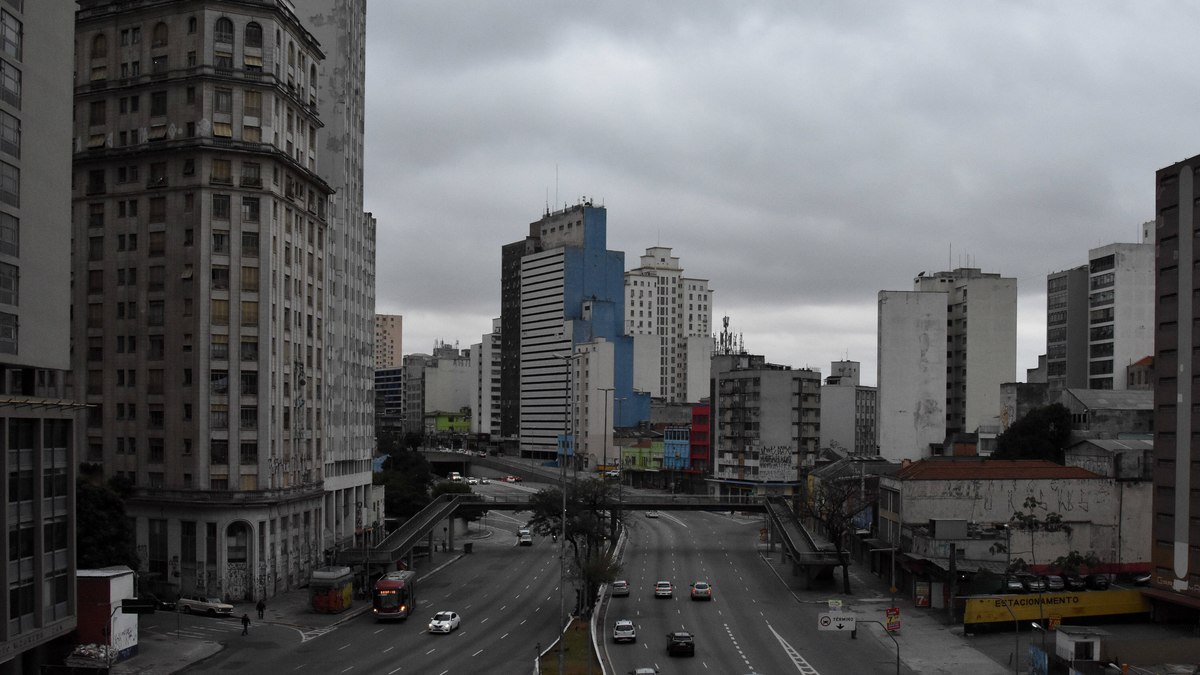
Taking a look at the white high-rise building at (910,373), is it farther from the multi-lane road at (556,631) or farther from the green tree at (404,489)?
the green tree at (404,489)

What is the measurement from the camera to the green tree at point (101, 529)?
6768 cm

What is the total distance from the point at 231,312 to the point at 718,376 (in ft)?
339

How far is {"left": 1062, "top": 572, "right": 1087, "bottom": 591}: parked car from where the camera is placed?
76.0m

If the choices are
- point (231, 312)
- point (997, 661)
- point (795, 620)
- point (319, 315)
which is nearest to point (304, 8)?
point (319, 315)

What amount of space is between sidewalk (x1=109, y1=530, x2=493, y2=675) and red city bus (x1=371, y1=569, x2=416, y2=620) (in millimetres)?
2852

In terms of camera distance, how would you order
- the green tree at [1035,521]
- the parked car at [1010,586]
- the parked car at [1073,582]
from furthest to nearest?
the green tree at [1035,521] < the parked car at [1073,582] < the parked car at [1010,586]

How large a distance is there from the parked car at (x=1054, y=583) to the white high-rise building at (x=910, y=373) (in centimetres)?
8152

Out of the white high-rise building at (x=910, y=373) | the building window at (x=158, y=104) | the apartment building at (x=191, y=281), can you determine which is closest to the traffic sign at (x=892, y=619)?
the apartment building at (x=191, y=281)

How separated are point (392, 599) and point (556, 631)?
36.8 ft

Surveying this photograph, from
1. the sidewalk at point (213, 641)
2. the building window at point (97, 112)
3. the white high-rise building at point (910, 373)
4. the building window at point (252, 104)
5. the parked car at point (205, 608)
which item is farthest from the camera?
the white high-rise building at point (910, 373)

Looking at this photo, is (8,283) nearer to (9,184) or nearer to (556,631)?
(9,184)

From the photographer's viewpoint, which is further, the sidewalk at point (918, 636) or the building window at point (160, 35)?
the building window at point (160, 35)

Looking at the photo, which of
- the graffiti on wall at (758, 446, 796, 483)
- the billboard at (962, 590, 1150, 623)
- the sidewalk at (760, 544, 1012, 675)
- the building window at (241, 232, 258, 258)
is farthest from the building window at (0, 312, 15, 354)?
the graffiti on wall at (758, 446, 796, 483)

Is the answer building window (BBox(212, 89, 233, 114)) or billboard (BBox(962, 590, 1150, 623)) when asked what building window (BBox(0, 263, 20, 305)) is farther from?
billboard (BBox(962, 590, 1150, 623))
